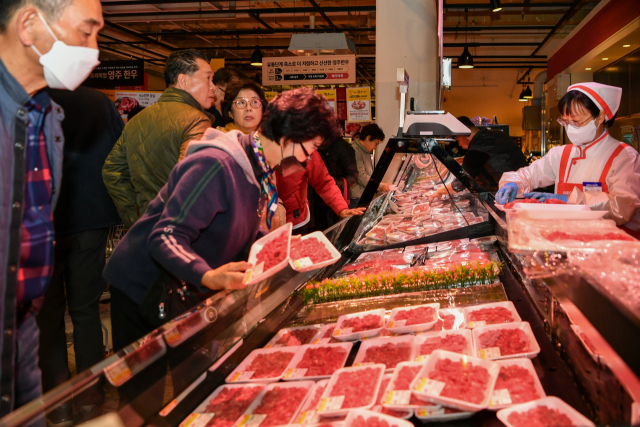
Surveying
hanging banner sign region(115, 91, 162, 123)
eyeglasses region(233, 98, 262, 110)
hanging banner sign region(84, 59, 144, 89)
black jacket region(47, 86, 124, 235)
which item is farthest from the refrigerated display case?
hanging banner sign region(84, 59, 144, 89)

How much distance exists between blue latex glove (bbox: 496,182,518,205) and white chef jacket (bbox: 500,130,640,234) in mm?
237

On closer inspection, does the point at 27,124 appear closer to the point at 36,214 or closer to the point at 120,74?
the point at 36,214

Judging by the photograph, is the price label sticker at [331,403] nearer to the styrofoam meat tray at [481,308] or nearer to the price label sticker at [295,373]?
the price label sticker at [295,373]

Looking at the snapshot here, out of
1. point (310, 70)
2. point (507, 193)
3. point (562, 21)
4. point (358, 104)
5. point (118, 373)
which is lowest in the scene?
point (118, 373)

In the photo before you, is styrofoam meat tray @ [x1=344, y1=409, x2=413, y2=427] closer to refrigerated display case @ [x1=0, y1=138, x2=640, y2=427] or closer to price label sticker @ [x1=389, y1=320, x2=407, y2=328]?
refrigerated display case @ [x1=0, y1=138, x2=640, y2=427]

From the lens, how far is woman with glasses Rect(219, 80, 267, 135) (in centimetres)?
294

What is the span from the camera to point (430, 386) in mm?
1450

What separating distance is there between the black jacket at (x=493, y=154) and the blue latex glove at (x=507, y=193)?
0.83 m

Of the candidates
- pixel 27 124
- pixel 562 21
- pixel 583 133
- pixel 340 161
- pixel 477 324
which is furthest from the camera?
pixel 562 21

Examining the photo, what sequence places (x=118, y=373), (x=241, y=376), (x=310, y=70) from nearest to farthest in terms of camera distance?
(x=118, y=373) < (x=241, y=376) < (x=310, y=70)

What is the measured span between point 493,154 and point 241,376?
2.97 m

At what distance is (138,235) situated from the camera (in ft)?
5.88

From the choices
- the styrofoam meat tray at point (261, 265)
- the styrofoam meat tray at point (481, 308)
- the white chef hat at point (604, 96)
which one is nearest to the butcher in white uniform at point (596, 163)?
the white chef hat at point (604, 96)

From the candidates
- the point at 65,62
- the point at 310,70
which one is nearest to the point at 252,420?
the point at 65,62
